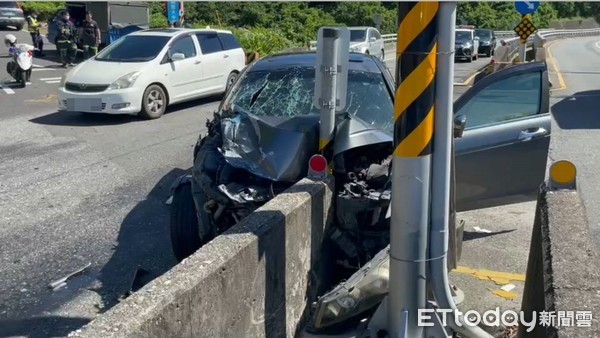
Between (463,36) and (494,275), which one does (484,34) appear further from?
(494,275)

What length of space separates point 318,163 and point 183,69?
938 cm

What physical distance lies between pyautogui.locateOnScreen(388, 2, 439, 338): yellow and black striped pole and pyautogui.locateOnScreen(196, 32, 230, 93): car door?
11.0m

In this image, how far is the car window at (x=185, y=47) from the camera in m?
13.2

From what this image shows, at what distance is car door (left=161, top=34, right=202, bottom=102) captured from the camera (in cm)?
1295

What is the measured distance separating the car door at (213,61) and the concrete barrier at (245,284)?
10024 mm

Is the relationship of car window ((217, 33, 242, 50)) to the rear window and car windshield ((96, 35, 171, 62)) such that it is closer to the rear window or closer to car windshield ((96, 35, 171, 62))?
car windshield ((96, 35, 171, 62))

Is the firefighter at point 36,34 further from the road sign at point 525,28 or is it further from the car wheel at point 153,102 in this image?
the road sign at point 525,28

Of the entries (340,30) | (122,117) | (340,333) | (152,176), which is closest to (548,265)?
(340,333)

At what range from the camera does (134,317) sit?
2.66 meters

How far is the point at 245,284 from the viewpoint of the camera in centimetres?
343

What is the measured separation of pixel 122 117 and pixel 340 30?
8837 mm

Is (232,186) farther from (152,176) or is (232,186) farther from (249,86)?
(152,176)

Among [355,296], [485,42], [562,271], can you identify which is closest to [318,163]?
[355,296]

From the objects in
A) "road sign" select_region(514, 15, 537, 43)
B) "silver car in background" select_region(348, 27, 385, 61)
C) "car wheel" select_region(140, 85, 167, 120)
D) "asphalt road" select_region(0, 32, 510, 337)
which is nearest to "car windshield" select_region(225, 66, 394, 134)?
"asphalt road" select_region(0, 32, 510, 337)
